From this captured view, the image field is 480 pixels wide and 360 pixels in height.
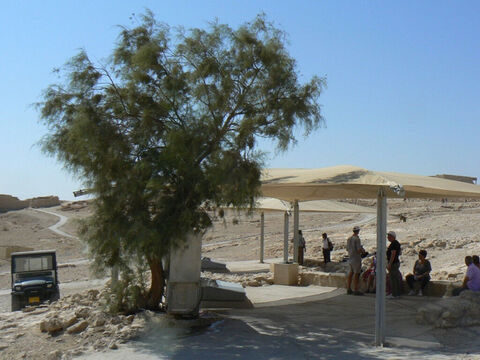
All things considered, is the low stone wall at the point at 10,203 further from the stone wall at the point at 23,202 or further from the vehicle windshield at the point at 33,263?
the vehicle windshield at the point at 33,263

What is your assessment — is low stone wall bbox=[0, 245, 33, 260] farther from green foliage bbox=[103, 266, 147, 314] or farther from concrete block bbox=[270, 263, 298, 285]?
green foliage bbox=[103, 266, 147, 314]

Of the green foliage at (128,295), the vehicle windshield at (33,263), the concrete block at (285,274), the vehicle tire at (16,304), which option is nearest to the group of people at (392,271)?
the concrete block at (285,274)

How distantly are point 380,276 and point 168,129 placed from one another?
15.1 ft

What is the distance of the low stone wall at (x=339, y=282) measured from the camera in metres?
12.9

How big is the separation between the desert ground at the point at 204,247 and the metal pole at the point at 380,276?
2.39 metres

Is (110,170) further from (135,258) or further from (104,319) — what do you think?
(104,319)

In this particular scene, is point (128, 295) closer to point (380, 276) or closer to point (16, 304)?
point (380, 276)

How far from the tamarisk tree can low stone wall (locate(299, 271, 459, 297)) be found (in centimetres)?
552

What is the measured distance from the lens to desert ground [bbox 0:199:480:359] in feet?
32.3

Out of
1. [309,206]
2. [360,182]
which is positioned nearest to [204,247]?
[309,206]

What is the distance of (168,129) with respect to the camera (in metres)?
9.96

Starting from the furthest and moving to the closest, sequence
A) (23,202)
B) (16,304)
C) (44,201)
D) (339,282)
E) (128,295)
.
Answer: (44,201), (23,202), (16,304), (339,282), (128,295)

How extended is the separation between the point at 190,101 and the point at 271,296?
6.29 metres

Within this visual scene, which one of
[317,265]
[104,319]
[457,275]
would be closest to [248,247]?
[317,265]
